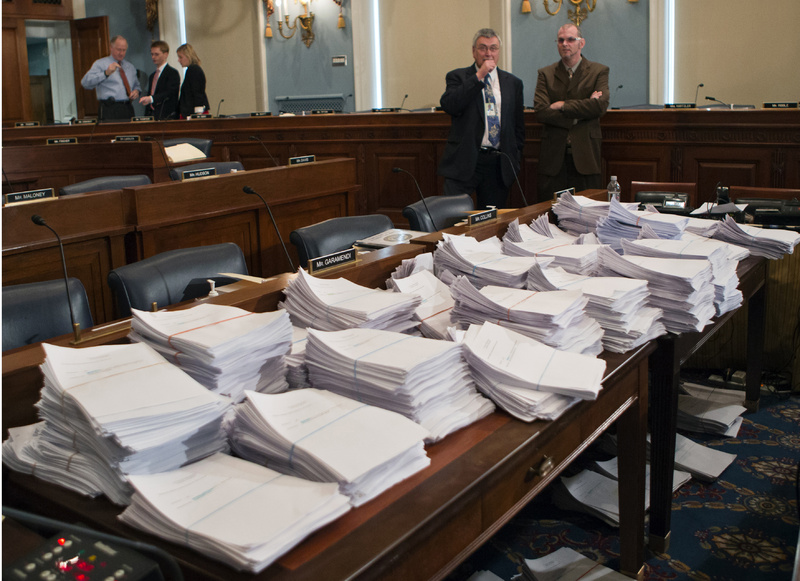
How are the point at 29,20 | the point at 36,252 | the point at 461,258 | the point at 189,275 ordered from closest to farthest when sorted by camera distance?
the point at 461,258
the point at 189,275
the point at 36,252
the point at 29,20

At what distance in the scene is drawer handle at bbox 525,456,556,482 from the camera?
1212 millimetres

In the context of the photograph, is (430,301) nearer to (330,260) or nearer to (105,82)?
(330,260)

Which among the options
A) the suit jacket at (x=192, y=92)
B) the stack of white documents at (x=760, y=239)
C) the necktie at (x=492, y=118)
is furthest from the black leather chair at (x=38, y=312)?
the suit jacket at (x=192, y=92)

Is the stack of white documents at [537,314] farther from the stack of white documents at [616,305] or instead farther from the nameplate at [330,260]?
the nameplate at [330,260]

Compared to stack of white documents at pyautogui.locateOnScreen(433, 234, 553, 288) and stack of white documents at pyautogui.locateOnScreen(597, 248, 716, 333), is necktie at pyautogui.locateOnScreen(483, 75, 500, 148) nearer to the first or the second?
stack of white documents at pyautogui.locateOnScreen(433, 234, 553, 288)

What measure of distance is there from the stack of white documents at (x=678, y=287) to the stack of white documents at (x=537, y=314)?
11.3 inches

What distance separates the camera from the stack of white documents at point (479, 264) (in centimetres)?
179

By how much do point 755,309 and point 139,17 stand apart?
977cm

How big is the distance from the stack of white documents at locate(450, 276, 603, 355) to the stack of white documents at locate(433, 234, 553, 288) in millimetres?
131

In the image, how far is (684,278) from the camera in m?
1.72

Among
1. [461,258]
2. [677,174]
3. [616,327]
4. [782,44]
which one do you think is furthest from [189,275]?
[782,44]

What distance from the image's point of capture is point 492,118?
4.66 m

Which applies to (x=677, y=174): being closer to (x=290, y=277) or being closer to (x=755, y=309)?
(x=755, y=309)

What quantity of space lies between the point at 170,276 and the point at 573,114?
317cm
